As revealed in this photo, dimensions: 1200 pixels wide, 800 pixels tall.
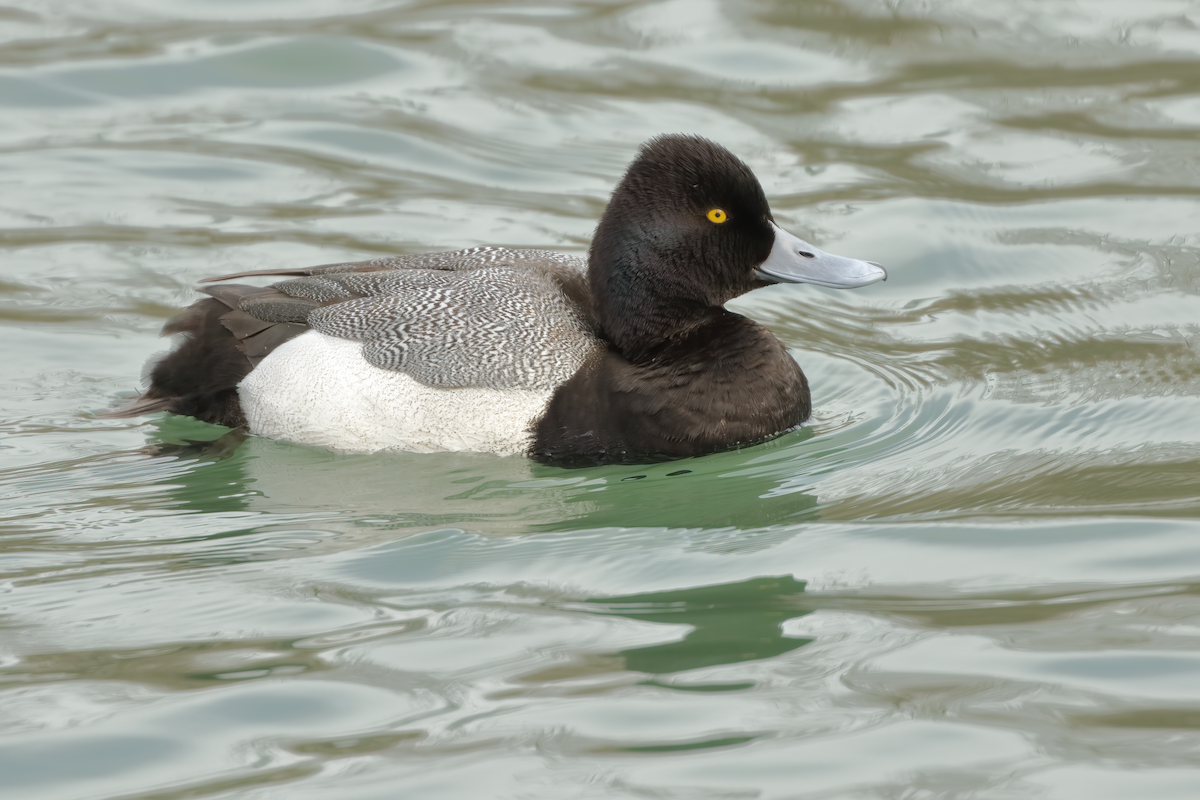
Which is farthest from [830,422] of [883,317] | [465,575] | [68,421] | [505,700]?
[68,421]

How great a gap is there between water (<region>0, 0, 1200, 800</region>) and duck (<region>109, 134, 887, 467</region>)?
152 mm

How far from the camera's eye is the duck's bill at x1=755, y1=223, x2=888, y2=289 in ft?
22.2

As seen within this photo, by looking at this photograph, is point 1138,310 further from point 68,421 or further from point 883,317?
point 68,421

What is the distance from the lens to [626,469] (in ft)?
21.3

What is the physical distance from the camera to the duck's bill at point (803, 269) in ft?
22.2

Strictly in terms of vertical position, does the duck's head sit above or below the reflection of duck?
above

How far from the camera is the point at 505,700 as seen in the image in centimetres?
466

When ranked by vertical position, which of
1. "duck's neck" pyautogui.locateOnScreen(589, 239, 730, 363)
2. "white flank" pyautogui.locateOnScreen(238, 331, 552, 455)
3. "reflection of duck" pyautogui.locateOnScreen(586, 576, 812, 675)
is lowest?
"reflection of duck" pyautogui.locateOnScreen(586, 576, 812, 675)

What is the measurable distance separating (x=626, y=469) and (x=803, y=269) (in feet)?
3.73

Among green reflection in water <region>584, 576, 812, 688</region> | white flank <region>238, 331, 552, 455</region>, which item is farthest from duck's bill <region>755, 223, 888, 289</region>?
green reflection in water <region>584, 576, 812, 688</region>

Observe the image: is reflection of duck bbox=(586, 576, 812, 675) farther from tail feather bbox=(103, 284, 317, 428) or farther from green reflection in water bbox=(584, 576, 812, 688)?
tail feather bbox=(103, 284, 317, 428)

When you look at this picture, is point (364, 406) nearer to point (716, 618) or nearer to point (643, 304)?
point (643, 304)

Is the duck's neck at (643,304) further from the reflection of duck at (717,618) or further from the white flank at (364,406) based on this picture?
the reflection of duck at (717,618)

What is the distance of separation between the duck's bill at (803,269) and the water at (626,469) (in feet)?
2.14
